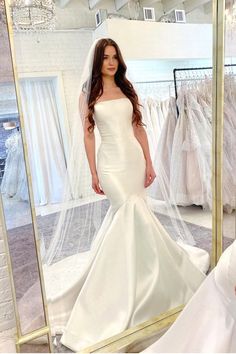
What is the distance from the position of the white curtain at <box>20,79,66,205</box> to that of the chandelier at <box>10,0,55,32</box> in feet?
0.54

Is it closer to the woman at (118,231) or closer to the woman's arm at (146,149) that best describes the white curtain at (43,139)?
the woman at (118,231)

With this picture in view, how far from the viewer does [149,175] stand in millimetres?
1312

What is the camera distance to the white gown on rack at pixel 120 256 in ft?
3.98

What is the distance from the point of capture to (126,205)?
4.27ft

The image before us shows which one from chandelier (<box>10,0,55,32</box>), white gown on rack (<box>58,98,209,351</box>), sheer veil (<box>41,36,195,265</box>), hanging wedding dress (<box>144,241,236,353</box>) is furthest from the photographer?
white gown on rack (<box>58,98,209,351</box>)

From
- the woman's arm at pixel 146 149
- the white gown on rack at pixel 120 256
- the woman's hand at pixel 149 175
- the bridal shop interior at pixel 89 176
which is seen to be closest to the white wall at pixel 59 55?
the bridal shop interior at pixel 89 176

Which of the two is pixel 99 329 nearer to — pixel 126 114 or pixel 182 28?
pixel 126 114

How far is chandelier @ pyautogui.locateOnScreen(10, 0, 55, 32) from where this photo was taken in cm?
97

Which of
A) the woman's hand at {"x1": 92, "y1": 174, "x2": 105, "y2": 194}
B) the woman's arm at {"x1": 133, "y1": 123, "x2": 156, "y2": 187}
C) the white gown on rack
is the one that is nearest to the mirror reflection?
the white gown on rack

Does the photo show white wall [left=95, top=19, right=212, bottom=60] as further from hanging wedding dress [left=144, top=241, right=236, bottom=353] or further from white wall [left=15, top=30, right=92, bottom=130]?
hanging wedding dress [left=144, top=241, right=236, bottom=353]

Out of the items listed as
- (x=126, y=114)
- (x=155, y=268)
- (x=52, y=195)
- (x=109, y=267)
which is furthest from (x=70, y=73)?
(x=155, y=268)

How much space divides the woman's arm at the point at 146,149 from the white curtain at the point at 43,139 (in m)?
0.33

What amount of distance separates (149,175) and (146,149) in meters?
0.11

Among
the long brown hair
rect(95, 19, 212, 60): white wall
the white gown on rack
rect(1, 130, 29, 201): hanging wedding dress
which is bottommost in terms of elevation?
the white gown on rack
